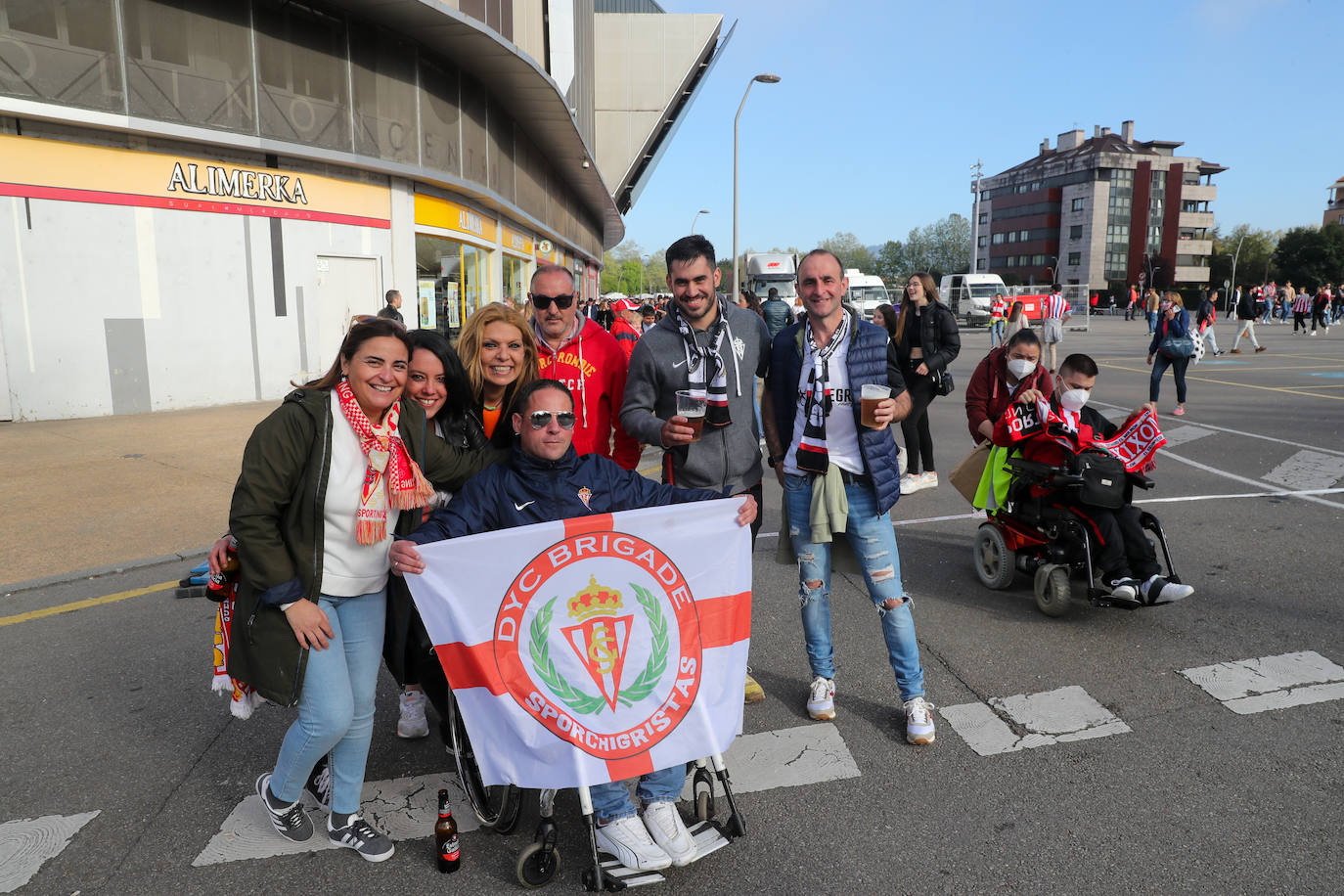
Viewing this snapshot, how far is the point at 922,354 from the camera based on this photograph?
8.85 meters

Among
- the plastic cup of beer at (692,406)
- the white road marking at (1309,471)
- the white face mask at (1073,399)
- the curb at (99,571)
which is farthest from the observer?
the white road marking at (1309,471)

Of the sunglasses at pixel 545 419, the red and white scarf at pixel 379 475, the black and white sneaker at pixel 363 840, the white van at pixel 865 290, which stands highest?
the white van at pixel 865 290

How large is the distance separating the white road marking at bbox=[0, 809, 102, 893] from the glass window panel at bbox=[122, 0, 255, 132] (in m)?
12.7

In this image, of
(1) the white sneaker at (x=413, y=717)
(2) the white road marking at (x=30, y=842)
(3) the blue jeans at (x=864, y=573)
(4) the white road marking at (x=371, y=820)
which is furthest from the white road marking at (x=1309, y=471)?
(2) the white road marking at (x=30, y=842)

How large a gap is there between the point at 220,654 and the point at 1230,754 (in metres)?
3.85

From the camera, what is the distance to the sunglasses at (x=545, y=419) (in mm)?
3035

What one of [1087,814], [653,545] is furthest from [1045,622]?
[653,545]

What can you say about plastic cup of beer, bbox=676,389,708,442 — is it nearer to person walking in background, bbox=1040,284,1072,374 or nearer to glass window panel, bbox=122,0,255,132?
glass window panel, bbox=122,0,255,132

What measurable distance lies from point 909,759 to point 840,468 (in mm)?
1223

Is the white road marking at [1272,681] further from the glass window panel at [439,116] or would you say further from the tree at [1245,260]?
the tree at [1245,260]

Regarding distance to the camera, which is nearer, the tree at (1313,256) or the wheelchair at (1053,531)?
the wheelchair at (1053,531)

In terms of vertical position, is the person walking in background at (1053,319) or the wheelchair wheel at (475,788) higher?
the person walking in background at (1053,319)

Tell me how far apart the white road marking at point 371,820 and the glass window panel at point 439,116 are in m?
16.5

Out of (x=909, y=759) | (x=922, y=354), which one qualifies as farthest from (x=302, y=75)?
(x=909, y=759)
